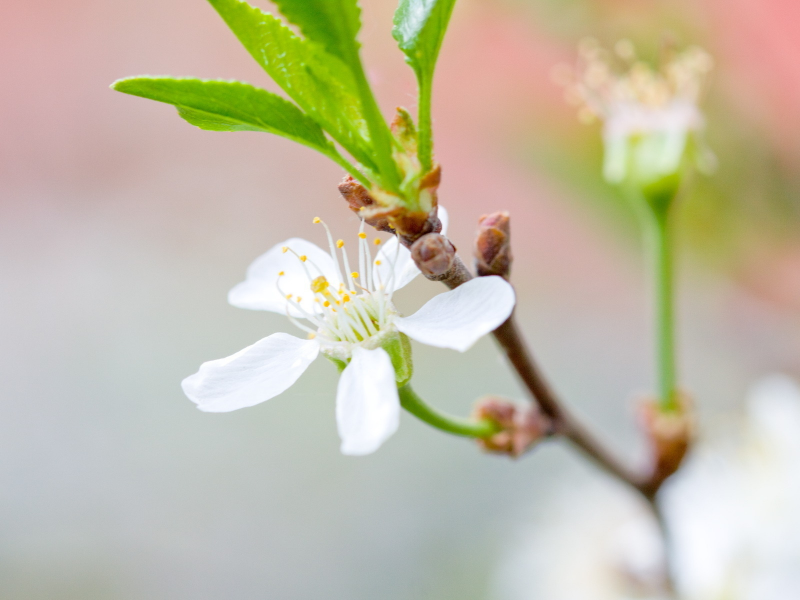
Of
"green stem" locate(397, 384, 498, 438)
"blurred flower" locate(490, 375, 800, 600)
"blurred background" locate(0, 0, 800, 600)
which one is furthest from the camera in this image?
"blurred background" locate(0, 0, 800, 600)

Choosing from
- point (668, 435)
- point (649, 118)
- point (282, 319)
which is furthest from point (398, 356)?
point (282, 319)

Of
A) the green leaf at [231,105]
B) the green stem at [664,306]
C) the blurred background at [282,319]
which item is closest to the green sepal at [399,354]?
the green leaf at [231,105]

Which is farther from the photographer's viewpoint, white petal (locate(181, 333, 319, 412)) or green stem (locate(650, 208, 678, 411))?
green stem (locate(650, 208, 678, 411))

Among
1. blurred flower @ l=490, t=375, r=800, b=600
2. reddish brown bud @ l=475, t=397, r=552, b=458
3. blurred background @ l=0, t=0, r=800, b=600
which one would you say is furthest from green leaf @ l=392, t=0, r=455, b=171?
blurred background @ l=0, t=0, r=800, b=600

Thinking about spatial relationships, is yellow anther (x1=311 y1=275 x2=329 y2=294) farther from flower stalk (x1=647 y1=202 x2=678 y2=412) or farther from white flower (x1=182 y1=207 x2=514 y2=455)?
flower stalk (x1=647 y1=202 x2=678 y2=412)

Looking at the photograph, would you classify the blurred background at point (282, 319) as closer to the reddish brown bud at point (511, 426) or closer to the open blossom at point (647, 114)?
the open blossom at point (647, 114)

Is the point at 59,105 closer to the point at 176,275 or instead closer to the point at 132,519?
the point at 176,275
